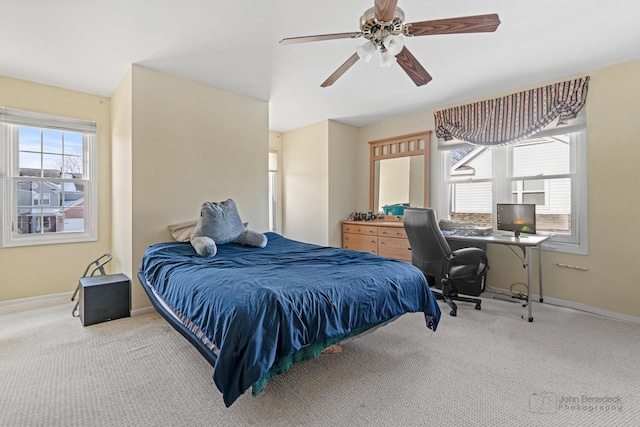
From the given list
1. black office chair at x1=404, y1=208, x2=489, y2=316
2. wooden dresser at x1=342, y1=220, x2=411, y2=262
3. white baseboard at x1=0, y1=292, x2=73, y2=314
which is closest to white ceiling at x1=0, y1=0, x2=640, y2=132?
black office chair at x1=404, y1=208, x2=489, y2=316

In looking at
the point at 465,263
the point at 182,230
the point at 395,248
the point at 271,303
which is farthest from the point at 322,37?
the point at 395,248

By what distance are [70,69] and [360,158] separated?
414cm

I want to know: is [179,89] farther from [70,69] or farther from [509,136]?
[509,136]

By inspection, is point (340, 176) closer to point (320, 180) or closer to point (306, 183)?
point (320, 180)

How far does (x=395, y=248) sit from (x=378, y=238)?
1.09 feet

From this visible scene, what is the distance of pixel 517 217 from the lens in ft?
11.2

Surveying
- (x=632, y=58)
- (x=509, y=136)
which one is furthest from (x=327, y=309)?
(x=632, y=58)

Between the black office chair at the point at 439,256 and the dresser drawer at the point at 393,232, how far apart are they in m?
1.01

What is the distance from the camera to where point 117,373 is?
1.96 meters

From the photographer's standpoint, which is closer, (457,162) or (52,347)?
→ (52,347)

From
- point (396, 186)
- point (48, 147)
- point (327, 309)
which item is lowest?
point (327, 309)

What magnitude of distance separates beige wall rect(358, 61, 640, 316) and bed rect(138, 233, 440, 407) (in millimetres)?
2192

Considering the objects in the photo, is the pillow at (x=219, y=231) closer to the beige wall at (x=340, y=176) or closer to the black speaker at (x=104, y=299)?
the black speaker at (x=104, y=299)

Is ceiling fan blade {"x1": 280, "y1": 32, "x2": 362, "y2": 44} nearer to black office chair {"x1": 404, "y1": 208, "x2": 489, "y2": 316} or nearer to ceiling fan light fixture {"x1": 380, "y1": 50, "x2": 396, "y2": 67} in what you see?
ceiling fan light fixture {"x1": 380, "y1": 50, "x2": 396, "y2": 67}
